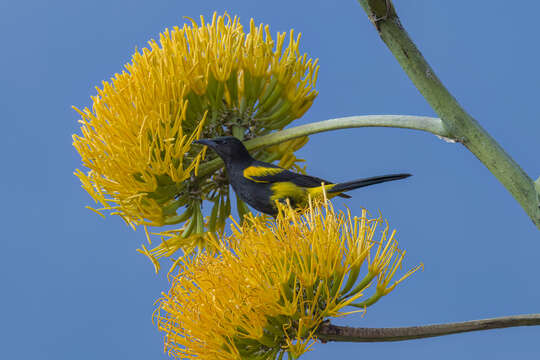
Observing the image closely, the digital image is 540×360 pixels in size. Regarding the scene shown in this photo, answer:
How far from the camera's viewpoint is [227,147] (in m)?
3.19

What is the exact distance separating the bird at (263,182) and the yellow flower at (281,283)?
313 mm

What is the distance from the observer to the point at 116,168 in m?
3.17

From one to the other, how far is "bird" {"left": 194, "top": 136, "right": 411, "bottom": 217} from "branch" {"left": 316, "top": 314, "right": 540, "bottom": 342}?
607 mm

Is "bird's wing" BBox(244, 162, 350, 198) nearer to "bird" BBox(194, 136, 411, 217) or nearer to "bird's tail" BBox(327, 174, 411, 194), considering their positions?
"bird" BBox(194, 136, 411, 217)

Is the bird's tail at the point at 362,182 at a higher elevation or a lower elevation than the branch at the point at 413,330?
higher

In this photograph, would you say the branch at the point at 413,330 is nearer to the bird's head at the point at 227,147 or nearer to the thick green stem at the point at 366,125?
the thick green stem at the point at 366,125

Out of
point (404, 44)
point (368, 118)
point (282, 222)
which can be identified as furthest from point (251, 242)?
point (404, 44)

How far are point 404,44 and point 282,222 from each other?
0.79 meters

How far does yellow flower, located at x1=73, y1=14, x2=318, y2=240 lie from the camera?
10.3ft

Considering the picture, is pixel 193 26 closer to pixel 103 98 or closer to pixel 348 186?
pixel 103 98

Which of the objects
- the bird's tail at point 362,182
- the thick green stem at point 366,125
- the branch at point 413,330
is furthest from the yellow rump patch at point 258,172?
the branch at point 413,330

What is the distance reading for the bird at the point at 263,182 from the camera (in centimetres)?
300

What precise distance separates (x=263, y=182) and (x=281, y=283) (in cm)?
73

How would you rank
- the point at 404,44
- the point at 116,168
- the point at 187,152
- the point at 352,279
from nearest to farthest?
the point at 404,44 < the point at 352,279 < the point at 116,168 < the point at 187,152
